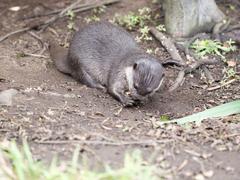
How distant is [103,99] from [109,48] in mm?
780

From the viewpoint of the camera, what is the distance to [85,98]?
Result: 219 inches

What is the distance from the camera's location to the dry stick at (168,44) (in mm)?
6520

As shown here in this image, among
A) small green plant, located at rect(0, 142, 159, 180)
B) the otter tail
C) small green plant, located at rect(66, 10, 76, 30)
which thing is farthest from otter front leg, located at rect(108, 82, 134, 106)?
small green plant, located at rect(0, 142, 159, 180)

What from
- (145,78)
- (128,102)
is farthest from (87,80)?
(145,78)

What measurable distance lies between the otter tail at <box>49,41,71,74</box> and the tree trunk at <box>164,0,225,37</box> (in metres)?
1.36

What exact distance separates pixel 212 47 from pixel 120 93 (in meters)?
1.46

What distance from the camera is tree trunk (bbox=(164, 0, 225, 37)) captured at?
6.73m

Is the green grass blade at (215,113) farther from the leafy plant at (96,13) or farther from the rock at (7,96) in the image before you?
the leafy plant at (96,13)

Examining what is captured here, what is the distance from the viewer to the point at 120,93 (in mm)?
5805

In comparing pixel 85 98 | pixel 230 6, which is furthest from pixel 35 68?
pixel 230 6

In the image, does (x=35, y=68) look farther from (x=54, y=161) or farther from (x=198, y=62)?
(x=54, y=161)

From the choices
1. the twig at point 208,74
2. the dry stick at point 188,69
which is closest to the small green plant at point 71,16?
the dry stick at point 188,69

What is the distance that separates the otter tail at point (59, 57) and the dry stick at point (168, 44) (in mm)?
1135

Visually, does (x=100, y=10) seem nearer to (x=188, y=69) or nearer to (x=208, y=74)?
(x=188, y=69)
